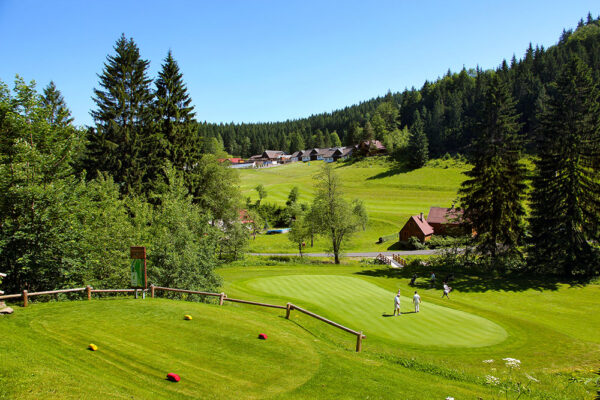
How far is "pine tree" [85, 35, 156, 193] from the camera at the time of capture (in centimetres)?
3450

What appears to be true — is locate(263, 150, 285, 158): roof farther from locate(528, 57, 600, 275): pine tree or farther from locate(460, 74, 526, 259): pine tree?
locate(528, 57, 600, 275): pine tree

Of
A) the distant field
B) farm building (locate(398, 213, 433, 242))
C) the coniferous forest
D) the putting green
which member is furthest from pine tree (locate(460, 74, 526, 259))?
the distant field

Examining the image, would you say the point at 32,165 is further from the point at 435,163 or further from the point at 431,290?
the point at 435,163

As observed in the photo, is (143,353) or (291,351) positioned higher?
(143,353)

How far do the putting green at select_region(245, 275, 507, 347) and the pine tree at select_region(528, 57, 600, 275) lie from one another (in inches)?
766

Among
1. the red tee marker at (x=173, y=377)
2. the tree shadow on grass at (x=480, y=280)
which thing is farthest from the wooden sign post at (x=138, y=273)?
the tree shadow on grass at (x=480, y=280)

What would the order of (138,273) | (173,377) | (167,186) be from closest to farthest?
(173,377) < (138,273) < (167,186)

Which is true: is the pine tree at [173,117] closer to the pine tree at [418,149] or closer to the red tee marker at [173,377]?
the red tee marker at [173,377]

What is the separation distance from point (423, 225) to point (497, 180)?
27644 millimetres

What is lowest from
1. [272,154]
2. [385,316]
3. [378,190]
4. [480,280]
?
[480,280]

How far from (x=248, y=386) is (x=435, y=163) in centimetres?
11986

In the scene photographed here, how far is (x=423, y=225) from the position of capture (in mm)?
64875

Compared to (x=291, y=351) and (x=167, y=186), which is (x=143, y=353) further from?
(x=167, y=186)

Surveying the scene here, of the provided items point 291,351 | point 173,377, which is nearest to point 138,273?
point 173,377
